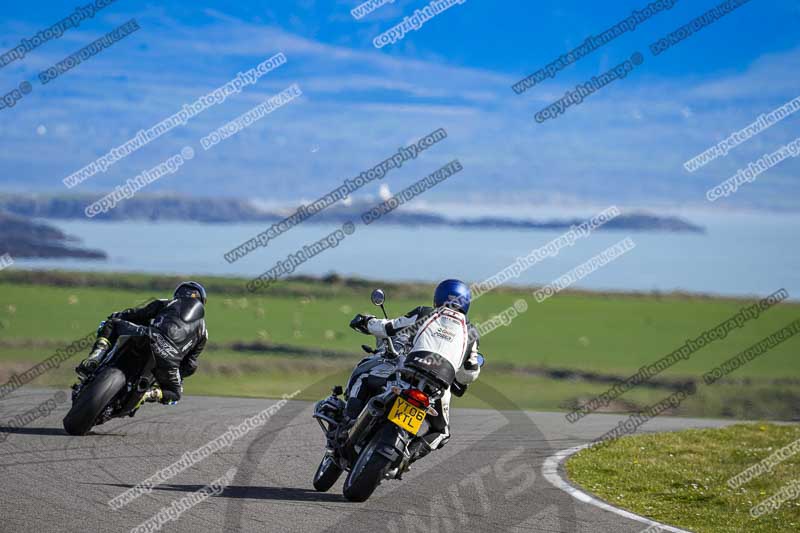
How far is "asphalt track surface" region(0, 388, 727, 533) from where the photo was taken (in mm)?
9641

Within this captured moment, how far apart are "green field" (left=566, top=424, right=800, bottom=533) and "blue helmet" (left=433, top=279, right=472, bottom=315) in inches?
93.6

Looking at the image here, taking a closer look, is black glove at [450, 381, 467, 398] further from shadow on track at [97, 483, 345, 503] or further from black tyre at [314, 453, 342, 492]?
shadow on track at [97, 483, 345, 503]

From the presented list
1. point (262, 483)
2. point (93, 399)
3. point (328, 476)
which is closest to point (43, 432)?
point (93, 399)

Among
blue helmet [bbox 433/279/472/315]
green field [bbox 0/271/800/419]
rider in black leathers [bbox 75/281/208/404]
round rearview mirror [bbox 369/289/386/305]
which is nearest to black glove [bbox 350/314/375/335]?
round rearview mirror [bbox 369/289/386/305]

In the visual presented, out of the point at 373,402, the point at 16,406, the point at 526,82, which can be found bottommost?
the point at 16,406

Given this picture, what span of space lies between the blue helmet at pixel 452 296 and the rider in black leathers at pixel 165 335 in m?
3.84

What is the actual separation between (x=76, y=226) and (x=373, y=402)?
4503 inches

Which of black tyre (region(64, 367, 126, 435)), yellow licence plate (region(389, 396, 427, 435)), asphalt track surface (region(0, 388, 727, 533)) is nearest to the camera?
asphalt track surface (region(0, 388, 727, 533))

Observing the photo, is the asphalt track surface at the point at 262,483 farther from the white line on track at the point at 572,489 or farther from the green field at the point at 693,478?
the green field at the point at 693,478

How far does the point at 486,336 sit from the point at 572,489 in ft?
146

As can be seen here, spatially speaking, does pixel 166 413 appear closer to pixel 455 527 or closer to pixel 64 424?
pixel 64 424

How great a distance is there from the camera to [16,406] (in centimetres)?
1570

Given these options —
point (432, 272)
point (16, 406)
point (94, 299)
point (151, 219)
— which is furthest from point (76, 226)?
point (16, 406)

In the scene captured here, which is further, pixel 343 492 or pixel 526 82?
pixel 526 82
